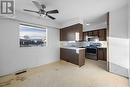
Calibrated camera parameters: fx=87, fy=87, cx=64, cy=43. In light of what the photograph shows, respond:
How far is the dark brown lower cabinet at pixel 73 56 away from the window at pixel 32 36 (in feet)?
4.51

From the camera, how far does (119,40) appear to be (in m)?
3.20

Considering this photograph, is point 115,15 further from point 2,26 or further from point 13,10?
point 2,26

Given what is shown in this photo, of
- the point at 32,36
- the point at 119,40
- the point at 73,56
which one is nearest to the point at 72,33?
the point at 73,56

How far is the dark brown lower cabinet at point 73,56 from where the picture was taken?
4363mm

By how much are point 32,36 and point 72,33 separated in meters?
2.21

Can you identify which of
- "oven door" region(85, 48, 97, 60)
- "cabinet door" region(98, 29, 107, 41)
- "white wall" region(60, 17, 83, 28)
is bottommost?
"oven door" region(85, 48, 97, 60)

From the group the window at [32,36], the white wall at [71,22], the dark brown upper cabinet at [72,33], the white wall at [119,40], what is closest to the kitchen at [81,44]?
the dark brown upper cabinet at [72,33]

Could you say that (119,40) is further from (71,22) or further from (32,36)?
(32,36)

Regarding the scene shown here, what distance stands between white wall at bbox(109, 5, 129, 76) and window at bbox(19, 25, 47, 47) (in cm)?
334

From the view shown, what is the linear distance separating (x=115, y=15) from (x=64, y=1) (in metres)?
2.06

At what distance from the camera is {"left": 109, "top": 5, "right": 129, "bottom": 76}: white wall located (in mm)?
3033

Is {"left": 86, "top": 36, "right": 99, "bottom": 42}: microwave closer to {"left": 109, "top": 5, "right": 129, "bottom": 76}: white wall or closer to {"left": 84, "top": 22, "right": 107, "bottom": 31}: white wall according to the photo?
{"left": 84, "top": 22, "right": 107, "bottom": 31}: white wall

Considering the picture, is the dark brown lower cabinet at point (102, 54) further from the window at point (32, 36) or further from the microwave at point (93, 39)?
the window at point (32, 36)

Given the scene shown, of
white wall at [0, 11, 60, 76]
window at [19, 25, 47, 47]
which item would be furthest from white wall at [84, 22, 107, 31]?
white wall at [0, 11, 60, 76]
